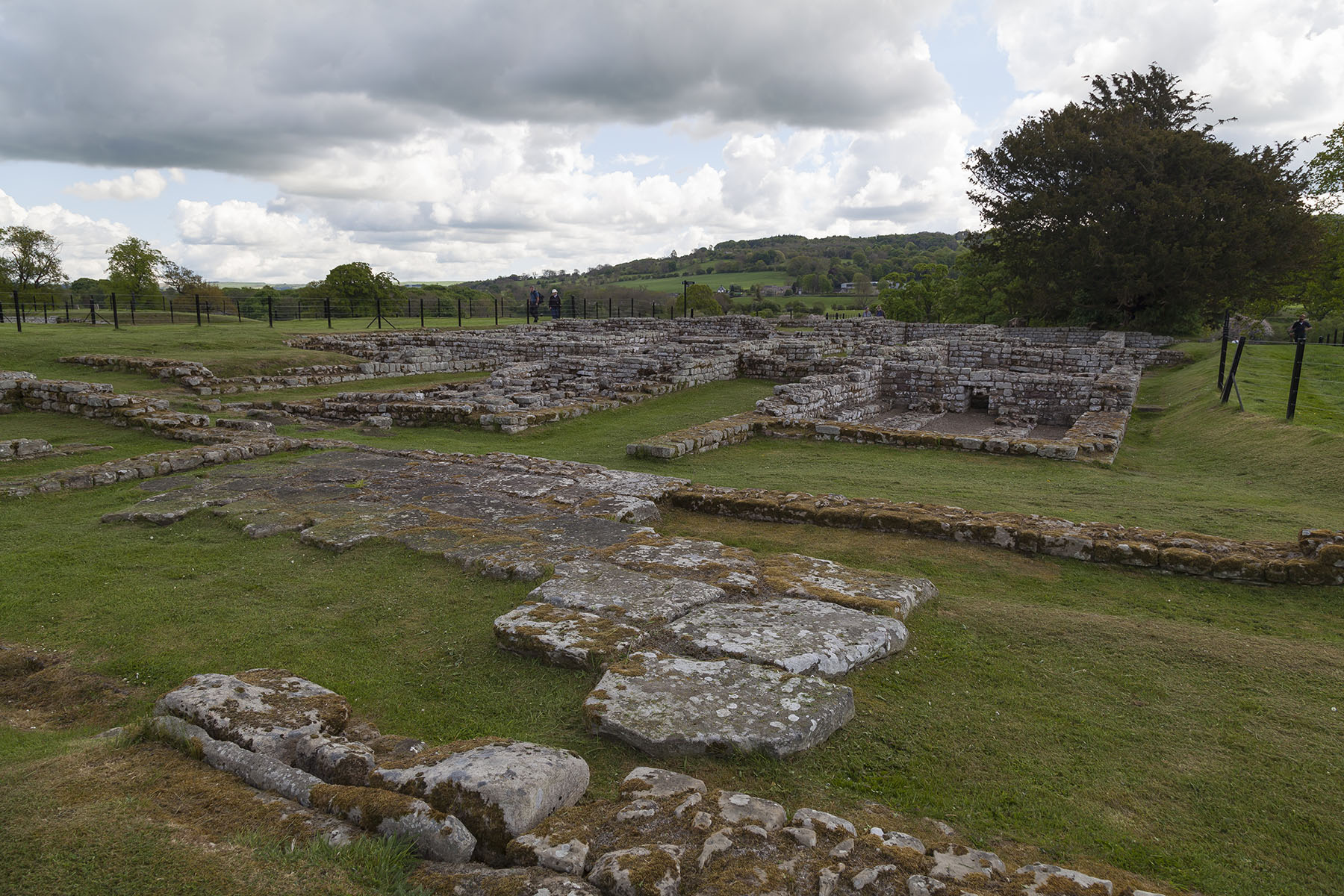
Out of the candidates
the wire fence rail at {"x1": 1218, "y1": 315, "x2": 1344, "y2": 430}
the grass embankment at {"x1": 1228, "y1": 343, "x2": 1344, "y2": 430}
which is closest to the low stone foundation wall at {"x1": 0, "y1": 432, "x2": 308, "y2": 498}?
the wire fence rail at {"x1": 1218, "y1": 315, "x2": 1344, "y2": 430}

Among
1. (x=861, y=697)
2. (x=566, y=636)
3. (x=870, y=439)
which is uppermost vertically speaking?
(x=870, y=439)

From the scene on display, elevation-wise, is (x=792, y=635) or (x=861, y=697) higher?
(x=792, y=635)

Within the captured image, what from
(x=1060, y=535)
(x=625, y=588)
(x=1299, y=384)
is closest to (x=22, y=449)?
(x=625, y=588)

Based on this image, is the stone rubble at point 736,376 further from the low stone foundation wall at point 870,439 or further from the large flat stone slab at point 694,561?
the large flat stone slab at point 694,561

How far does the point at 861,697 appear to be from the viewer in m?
3.59

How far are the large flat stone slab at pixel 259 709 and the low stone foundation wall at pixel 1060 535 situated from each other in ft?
14.4

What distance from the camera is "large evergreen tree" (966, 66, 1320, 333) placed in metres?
27.2

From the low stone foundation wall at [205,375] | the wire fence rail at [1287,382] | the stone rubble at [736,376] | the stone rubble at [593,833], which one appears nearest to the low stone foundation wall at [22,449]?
the stone rubble at [736,376]

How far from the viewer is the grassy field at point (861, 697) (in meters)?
2.38

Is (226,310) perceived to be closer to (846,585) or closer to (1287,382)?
A: (846,585)

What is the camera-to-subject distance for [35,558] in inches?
214

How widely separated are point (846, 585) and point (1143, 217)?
96.1 ft

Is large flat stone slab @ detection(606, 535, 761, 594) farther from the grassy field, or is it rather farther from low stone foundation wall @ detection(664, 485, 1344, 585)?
low stone foundation wall @ detection(664, 485, 1344, 585)

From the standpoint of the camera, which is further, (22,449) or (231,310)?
(231,310)
